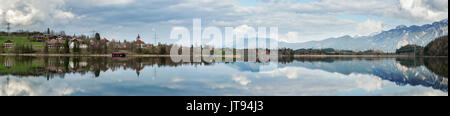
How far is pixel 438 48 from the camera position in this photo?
167125mm

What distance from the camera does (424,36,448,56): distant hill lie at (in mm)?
161337

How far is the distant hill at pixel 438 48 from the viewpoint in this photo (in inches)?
6352
